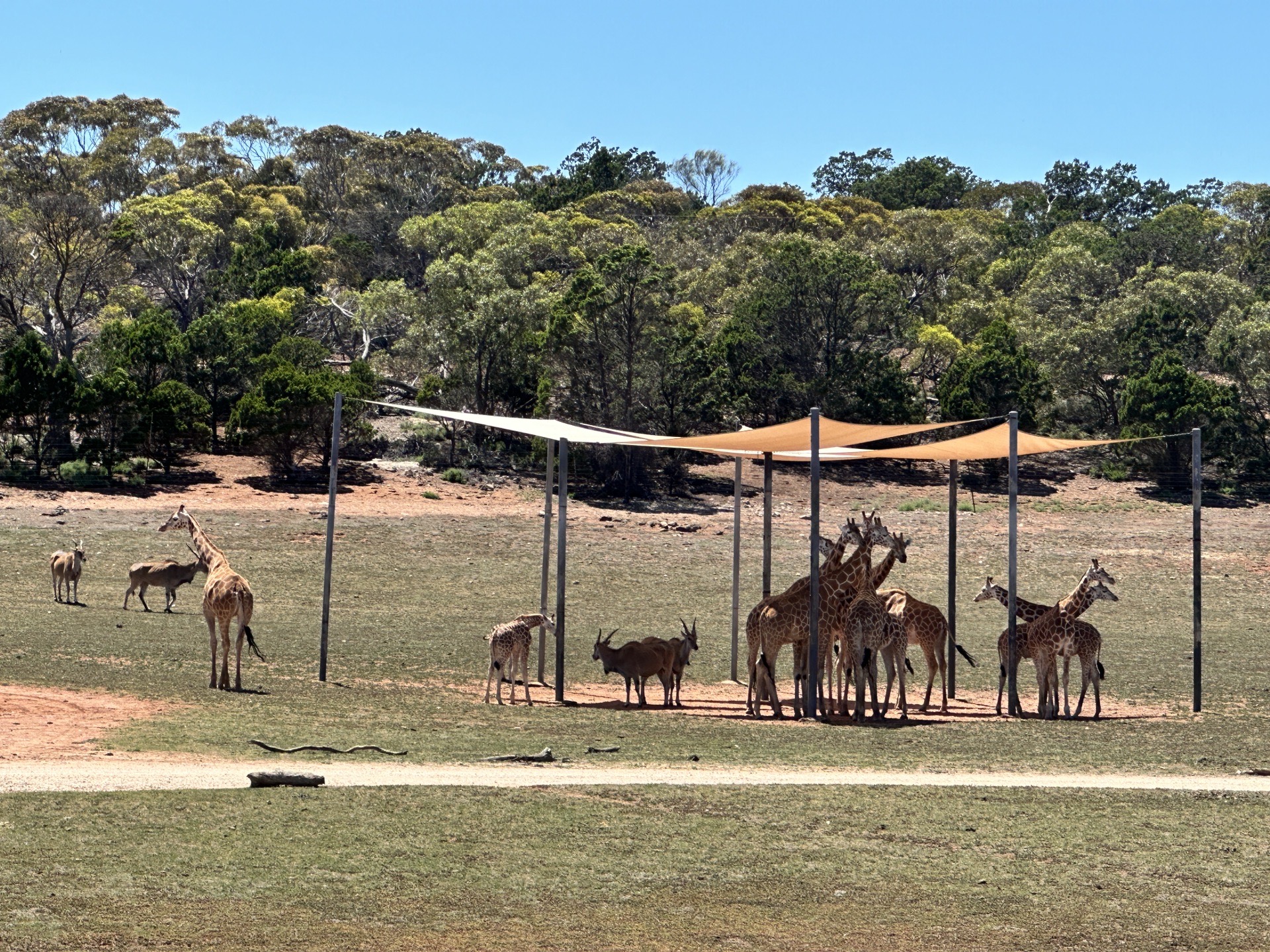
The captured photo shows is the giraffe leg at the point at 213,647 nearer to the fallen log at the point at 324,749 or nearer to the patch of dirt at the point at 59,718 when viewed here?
the patch of dirt at the point at 59,718

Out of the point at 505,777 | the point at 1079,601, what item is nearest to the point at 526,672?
the point at 505,777

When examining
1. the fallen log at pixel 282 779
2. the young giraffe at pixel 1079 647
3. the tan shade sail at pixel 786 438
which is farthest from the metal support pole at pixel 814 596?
the fallen log at pixel 282 779

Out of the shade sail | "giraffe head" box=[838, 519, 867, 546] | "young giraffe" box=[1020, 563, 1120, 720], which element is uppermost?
the shade sail

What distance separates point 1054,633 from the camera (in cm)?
2102

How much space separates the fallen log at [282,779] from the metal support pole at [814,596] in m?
7.37

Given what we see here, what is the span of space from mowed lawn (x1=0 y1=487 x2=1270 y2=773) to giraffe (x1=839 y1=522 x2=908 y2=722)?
612 millimetres

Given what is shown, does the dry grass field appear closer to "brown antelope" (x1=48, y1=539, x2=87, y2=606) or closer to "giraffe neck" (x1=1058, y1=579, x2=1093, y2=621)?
"brown antelope" (x1=48, y1=539, x2=87, y2=606)

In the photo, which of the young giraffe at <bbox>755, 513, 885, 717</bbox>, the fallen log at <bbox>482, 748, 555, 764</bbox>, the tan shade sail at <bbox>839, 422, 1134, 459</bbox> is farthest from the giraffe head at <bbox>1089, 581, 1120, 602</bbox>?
the fallen log at <bbox>482, 748, 555, 764</bbox>

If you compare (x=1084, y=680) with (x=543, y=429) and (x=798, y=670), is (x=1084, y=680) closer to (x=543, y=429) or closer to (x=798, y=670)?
(x=798, y=670)

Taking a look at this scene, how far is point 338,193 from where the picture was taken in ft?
356

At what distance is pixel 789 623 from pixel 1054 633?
11.3 ft

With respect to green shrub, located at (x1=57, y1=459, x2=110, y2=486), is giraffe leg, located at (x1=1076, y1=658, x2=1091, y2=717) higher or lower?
lower

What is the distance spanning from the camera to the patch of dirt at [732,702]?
2141 cm

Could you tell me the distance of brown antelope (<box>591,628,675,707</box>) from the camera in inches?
849
